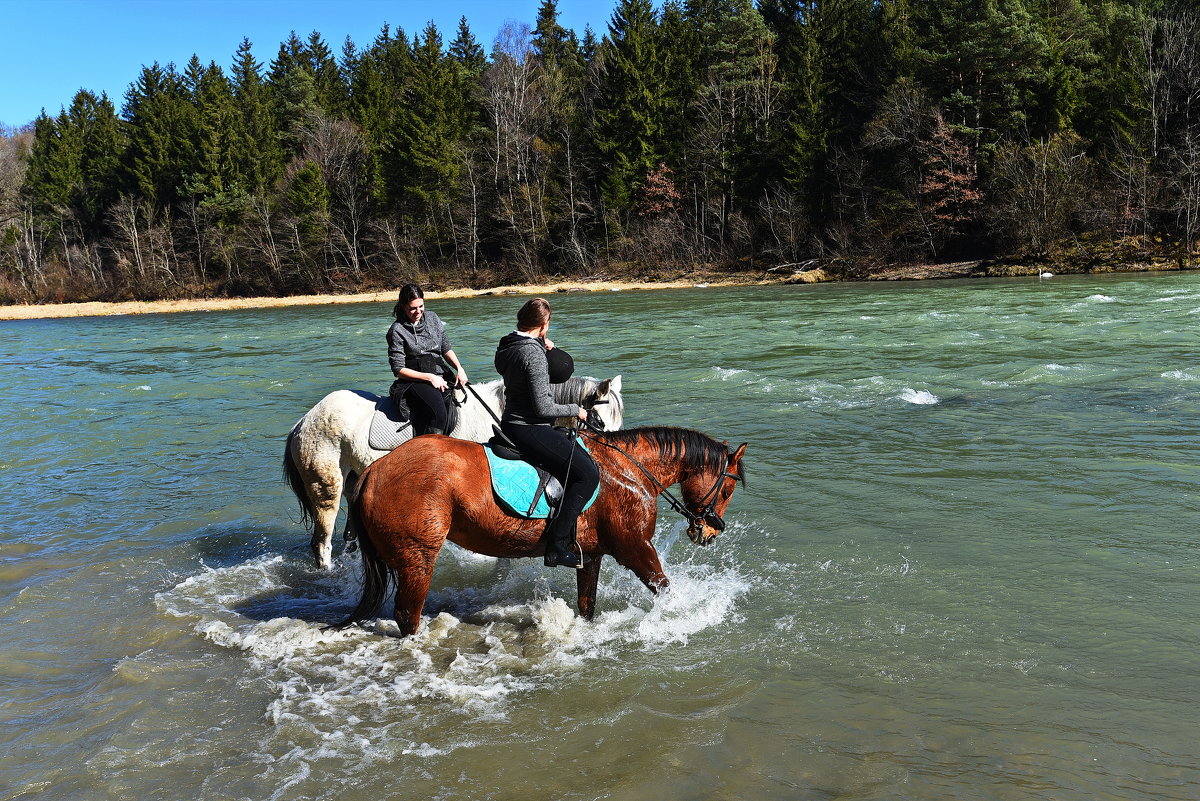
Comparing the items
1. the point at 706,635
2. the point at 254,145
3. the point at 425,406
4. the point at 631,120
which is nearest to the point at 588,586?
the point at 706,635

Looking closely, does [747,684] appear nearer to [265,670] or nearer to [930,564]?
[930,564]

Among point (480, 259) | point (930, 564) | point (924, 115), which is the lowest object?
point (930, 564)

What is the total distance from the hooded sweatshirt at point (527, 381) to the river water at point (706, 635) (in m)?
1.54

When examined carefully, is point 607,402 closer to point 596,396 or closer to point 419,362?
point 596,396

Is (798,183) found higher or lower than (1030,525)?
higher

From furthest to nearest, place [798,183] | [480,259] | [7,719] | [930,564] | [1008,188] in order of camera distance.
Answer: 1. [480,259]
2. [798,183]
3. [1008,188]
4. [930,564]
5. [7,719]

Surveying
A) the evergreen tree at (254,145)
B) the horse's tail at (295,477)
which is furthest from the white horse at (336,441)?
the evergreen tree at (254,145)

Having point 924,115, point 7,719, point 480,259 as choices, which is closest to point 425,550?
point 7,719

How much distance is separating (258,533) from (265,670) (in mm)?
3547

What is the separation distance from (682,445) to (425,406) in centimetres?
247

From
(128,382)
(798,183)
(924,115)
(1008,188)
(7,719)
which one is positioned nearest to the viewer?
(7,719)

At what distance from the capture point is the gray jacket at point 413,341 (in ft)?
22.9

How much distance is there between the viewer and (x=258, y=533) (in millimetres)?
8812

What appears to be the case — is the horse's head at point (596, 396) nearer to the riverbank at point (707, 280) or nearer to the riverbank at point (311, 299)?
the riverbank at point (707, 280)
